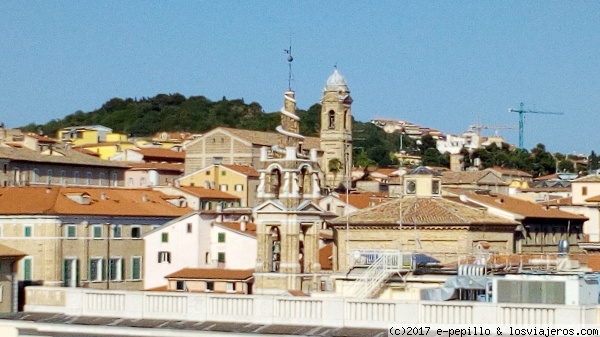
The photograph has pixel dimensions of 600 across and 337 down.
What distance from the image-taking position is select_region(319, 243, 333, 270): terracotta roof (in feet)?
201

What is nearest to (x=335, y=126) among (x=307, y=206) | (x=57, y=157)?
(x=57, y=157)

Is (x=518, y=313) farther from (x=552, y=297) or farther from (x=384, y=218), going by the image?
(x=384, y=218)

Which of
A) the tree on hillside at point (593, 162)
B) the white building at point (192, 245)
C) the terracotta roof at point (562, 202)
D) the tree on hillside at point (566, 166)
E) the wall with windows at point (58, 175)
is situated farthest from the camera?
the tree on hillside at point (566, 166)

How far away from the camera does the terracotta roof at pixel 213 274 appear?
58.9 m

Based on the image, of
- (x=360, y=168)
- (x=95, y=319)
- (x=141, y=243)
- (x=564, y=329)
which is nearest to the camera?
(x=564, y=329)

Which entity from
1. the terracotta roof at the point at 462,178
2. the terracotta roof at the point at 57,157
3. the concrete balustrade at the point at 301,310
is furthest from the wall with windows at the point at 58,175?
the concrete balustrade at the point at 301,310

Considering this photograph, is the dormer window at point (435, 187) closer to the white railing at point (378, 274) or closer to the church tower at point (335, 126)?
the white railing at point (378, 274)

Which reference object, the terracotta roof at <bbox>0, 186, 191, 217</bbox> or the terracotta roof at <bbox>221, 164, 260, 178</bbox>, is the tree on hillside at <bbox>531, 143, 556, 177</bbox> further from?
the terracotta roof at <bbox>0, 186, 191, 217</bbox>

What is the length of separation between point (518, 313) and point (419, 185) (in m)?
44.8

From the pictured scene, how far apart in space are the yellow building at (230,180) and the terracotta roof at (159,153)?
1820 cm

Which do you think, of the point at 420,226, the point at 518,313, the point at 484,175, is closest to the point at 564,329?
the point at 518,313

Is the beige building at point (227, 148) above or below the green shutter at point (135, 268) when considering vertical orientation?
above

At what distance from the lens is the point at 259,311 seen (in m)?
21.3

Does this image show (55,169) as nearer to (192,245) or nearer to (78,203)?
(78,203)
